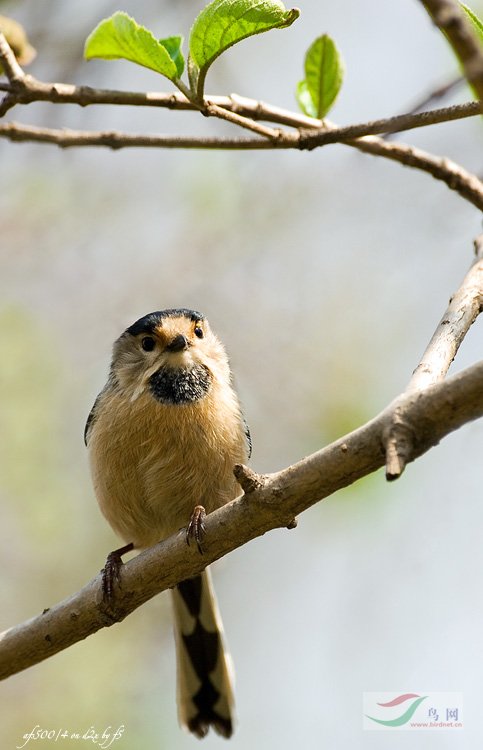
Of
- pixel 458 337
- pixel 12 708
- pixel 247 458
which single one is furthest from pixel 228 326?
pixel 458 337

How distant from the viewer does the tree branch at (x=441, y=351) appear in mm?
2598

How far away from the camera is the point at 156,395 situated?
15.8ft

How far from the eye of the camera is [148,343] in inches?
210

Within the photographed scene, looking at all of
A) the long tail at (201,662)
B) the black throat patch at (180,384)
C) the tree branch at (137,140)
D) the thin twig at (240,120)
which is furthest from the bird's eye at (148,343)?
the thin twig at (240,120)

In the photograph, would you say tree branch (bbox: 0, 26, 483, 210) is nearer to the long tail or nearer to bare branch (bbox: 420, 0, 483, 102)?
bare branch (bbox: 420, 0, 483, 102)

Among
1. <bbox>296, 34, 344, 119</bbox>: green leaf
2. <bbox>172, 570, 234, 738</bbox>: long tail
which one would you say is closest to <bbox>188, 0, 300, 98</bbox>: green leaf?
<bbox>296, 34, 344, 119</bbox>: green leaf

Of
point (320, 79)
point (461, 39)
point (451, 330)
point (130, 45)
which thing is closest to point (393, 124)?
point (451, 330)

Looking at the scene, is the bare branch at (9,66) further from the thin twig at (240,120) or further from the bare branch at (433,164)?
the bare branch at (433,164)

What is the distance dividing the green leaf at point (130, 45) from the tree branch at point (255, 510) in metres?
1.51

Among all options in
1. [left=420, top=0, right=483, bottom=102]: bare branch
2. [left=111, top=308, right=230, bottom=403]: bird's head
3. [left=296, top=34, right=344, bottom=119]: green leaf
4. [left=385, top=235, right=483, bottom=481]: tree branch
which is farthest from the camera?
[left=111, top=308, right=230, bottom=403]: bird's head

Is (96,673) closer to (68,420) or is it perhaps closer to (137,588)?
(68,420)

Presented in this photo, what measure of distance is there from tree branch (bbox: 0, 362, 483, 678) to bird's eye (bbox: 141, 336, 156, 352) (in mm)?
1811

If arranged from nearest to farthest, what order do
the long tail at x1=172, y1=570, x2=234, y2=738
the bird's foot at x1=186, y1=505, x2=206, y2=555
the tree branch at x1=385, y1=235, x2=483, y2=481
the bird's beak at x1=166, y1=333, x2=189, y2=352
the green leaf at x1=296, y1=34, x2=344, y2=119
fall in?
the tree branch at x1=385, y1=235, x2=483, y2=481 < the bird's foot at x1=186, y1=505, x2=206, y2=555 < the green leaf at x1=296, y1=34, x2=344, y2=119 < the bird's beak at x1=166, y1=333, x2=189, y2=352 < the long tail at x1=172, y1=570, x2=234, y2=738

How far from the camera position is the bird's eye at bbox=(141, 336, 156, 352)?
531cm
